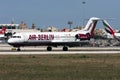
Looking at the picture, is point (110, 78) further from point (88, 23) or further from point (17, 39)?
point (88, 23)

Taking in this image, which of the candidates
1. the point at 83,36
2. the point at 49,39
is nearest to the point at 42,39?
the point at 49,39

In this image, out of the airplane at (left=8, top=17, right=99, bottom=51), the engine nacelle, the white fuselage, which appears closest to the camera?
the white fuselage

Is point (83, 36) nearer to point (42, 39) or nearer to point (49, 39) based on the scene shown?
point (49, 39)

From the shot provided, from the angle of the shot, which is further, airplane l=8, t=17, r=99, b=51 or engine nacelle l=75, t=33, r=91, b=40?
engine nacelle l=75, t=33, r=91, b=40

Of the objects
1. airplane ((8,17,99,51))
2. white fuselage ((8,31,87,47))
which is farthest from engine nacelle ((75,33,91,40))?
white fuselage ((8,31,87,47))

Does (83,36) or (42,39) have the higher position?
(83,36)

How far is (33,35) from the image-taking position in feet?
286

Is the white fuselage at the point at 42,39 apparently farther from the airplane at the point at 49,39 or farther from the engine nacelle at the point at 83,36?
the engine nacelle at the point at 83,36

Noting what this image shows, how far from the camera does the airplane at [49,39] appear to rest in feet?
285

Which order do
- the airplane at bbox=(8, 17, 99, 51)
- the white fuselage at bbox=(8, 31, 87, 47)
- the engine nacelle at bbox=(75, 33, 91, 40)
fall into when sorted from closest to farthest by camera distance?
1. the white fuselage at bbox=(8, 31, 87, 47)
2. the airplane at bbox=(8, 17, 99, 51)
3. the engine nacelle at bbox=(75, 33, 91, 40)

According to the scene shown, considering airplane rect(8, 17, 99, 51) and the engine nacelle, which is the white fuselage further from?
the engine nacelle

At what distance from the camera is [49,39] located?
88.0 m

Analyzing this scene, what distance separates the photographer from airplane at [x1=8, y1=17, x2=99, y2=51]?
8681cm

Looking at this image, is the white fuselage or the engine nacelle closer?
the white fuselage
